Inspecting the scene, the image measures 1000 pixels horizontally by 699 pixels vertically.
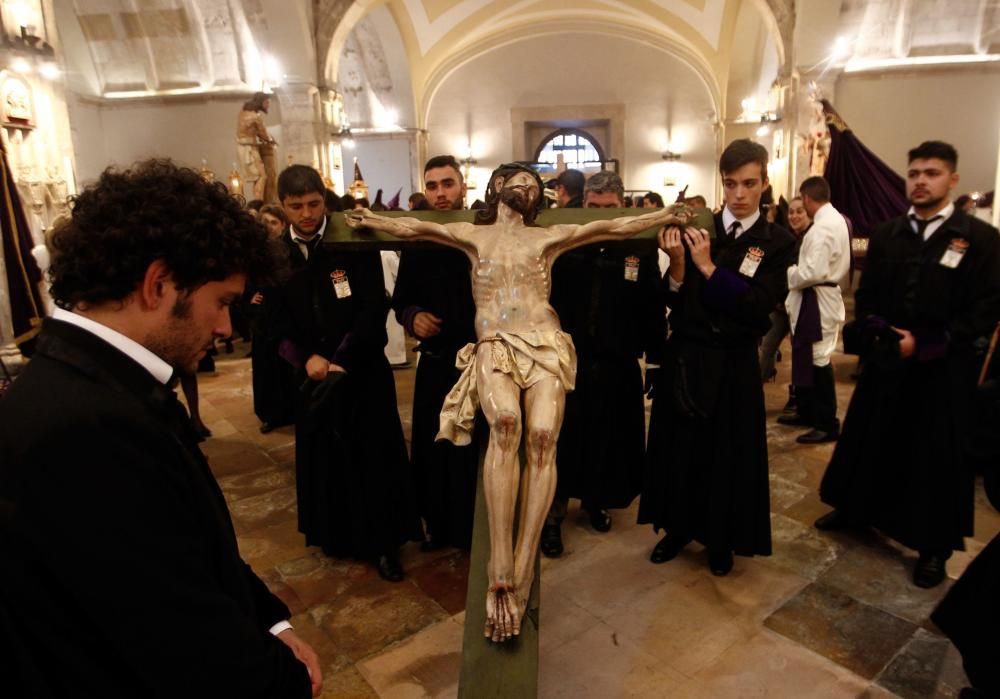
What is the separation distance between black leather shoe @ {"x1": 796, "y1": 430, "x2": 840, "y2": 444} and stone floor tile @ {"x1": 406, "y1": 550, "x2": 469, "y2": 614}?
121 inches

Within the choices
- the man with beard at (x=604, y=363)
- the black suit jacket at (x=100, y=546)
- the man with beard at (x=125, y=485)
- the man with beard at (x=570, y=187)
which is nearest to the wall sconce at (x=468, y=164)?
the man with beard at (x=570, y=187)

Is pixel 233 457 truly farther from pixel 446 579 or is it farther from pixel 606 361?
pixel 606 361

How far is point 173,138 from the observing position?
533 inches

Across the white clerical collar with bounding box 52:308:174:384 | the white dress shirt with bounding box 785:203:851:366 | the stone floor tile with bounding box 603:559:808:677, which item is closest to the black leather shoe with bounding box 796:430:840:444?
the white dress shirt with bounding box 785:203:851:366

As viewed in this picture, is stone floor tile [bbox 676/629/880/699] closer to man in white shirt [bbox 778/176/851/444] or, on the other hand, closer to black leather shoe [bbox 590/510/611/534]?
black leather shoe [bbox 590/510/611/534]

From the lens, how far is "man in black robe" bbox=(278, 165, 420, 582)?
316cm

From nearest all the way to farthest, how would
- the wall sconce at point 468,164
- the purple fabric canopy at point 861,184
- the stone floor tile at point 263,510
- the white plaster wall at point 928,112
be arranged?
the stone floor tile at point 263,510, the purple fabric canopy at point 861,184, the white plaster wall at point 928,112, the wall sconce at point 468,164

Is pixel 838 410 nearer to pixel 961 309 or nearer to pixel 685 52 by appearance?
pixel 961 309

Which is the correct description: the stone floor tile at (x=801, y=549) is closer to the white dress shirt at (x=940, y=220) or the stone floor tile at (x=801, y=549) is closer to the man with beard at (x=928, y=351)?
the man with beard at (x=928, y=351)

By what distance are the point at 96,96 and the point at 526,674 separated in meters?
15.6

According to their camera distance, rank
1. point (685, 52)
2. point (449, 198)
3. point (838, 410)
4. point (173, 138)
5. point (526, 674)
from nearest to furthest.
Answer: point (526, 674) → point (449, 198) → point (838, 410) → point (173, 138) → point (685, 52)

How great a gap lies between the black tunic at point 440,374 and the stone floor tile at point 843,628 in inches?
60.3

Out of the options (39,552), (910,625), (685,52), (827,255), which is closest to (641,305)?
(910,625)

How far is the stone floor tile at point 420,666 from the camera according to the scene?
2.49 meters
